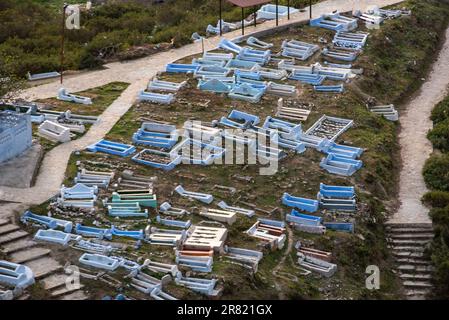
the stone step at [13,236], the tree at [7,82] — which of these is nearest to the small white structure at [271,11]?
the tree at [7,82]

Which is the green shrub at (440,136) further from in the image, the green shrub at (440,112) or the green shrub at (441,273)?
the green shrub at (441,273)

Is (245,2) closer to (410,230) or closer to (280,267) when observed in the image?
(410,230)

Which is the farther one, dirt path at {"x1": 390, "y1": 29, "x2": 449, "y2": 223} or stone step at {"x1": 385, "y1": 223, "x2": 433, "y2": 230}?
dirt path at {"x1": 390, "y1": 29, "x2": 449, "y2": 223}

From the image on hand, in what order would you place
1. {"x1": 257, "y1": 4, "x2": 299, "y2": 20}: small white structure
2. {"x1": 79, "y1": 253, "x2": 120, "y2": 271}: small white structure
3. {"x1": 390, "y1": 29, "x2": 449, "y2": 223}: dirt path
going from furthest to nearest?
{"x1": 257, "y1": 4, "x2": 299, "y2": 20}: small white structure → {"x1": 390, "y1": 29, "x2": 449, "y2": 223}: dirt path → {"x1": 79, "y1": 253, "x2": 120, "y2": 271}: small white structure

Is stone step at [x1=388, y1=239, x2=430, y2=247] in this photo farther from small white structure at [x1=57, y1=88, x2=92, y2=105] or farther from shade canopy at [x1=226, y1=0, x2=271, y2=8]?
shade canopy at [x1=226, y1=0, x2=271, y2=8]

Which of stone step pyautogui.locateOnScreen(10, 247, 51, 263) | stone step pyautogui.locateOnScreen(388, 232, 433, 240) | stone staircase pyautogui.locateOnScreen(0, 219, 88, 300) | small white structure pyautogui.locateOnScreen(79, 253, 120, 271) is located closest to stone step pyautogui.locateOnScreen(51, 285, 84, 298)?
stone staircase pyautogui.locateOnScreen(0, 219, 88, 300)
